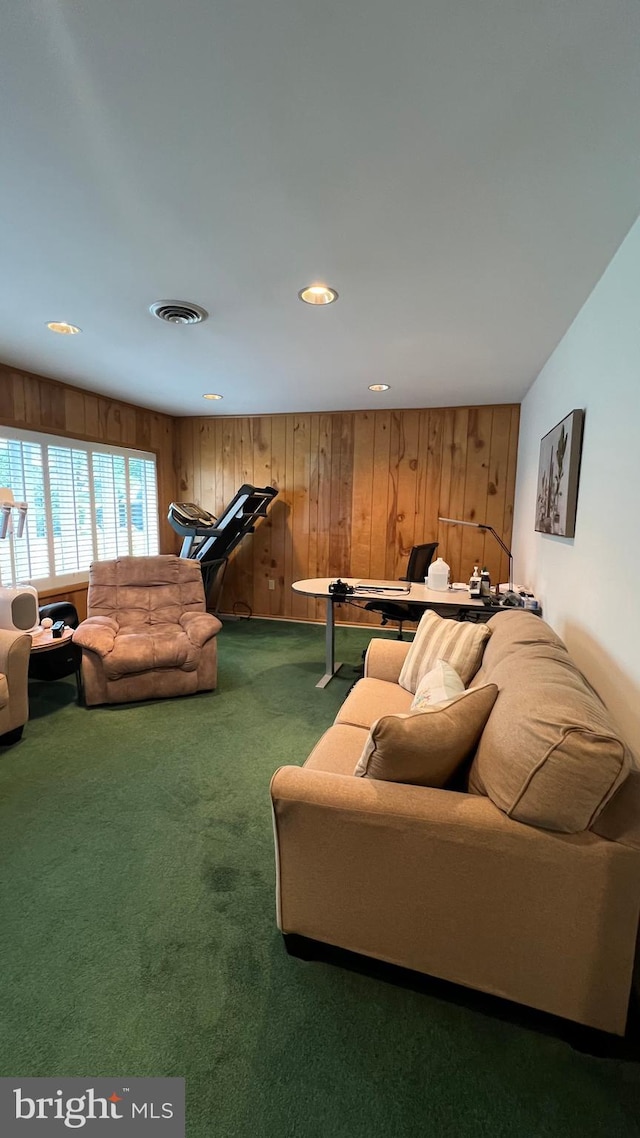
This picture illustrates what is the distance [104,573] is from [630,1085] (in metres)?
3.49

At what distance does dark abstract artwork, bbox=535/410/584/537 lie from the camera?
2119mm

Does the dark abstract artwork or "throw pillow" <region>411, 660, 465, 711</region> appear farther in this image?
the dark abstract artwork

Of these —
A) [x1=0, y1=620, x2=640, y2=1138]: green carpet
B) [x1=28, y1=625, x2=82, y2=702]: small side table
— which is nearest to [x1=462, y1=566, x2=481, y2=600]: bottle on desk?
[x1=0, y1=620, x2=640, y2=1138]: green carpet

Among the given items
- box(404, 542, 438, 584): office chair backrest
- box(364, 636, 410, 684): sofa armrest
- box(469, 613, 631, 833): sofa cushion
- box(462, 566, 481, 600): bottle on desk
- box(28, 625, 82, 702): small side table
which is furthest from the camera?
box(404, 542, 438, 584): office chair backrest

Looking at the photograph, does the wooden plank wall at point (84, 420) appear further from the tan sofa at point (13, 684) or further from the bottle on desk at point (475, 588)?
the bottle on desk at point (475, 588)

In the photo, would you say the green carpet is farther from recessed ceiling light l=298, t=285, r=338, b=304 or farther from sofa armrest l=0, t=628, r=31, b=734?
recessed ceiling light l=298, t=285, r=338, b=304

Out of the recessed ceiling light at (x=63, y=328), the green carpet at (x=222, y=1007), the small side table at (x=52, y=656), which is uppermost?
the recessed ceiling light at (x=63, y=328)

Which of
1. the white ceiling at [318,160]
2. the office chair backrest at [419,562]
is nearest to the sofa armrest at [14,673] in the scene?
the white ceiling at [318,160]

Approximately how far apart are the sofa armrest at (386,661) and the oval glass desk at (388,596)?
0.61 meters

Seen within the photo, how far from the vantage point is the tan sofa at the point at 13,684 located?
2.38m

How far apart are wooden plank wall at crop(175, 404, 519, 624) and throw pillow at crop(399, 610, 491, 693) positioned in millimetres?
2630

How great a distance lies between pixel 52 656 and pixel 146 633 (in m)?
0.60

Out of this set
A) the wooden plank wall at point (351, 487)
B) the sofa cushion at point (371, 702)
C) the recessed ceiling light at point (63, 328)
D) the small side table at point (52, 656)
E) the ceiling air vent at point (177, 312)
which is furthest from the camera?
the wooden plank wall at point (351, 487)

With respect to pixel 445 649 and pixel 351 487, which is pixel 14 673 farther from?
pixel 351 487
